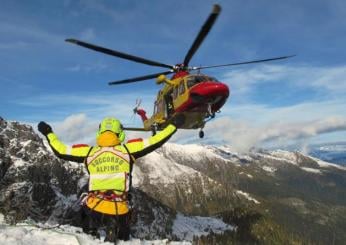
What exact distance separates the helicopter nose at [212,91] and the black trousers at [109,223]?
14.9 m

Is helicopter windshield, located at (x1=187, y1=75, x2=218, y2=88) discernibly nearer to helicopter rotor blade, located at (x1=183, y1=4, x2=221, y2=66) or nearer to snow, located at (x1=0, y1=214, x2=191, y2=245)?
helicopter rotor blade, located at (x1=183, y1=4, x2=221, y2=66)

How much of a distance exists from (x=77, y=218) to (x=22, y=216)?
379cm

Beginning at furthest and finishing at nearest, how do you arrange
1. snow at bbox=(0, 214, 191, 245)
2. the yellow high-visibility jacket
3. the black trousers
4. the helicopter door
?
the helicopter door → snow at bbox=(0, 214, 191, 245) → the black trousers → the yellow high-visibility jacket

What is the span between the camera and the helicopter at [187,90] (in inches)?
901

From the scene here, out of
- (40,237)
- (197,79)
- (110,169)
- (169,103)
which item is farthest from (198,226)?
(110,169)

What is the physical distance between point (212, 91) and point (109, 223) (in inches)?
622

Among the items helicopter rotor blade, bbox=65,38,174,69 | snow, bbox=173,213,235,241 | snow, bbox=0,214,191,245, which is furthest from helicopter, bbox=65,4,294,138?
snow, bbox=173,213,235,241

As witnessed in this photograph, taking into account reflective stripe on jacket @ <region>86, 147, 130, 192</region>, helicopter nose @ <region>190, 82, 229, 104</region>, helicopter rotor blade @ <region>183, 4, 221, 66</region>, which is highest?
helicopter rotor blade @ <region>183, 4, 221, 66</region>

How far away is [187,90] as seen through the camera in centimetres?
2536

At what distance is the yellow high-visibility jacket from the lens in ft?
28.5

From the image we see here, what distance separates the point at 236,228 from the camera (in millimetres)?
159250

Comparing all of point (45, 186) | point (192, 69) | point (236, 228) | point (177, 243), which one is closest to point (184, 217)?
point (236, 228)

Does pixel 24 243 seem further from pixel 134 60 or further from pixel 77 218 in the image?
Result: pixel 134 60

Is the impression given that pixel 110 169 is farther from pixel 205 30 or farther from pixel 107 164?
pixel 205 30
